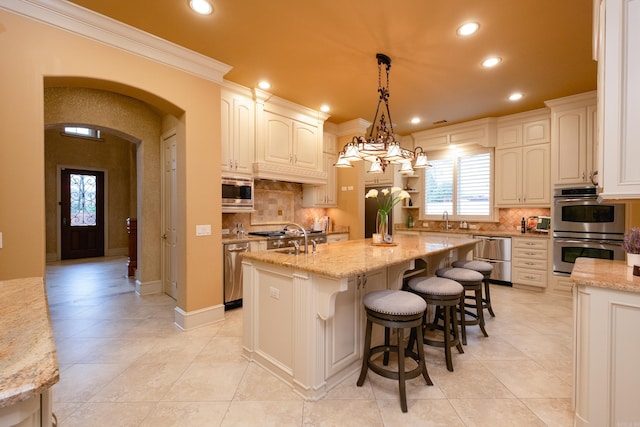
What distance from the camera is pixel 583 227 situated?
3988mm

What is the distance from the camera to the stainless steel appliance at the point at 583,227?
379 centimetres

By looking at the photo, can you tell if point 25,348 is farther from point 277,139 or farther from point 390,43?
point 277,139

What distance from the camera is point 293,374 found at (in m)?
2.02

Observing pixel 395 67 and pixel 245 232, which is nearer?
pixel 395 67

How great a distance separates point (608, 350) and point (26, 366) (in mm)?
2357

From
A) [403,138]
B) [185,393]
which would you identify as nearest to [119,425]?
[185,393]

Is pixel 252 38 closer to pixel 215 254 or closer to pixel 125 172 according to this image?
pixel 215 254

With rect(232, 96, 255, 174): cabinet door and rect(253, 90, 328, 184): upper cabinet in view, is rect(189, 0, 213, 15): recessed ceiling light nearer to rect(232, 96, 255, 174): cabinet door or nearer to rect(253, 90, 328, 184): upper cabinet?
rect(232, 96, 255, 174): cabinet door

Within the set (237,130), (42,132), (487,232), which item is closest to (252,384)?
(42,132)

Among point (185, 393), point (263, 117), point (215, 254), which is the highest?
point (263, 117)

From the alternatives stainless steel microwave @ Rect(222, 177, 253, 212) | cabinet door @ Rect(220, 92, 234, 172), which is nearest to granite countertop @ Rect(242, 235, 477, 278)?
stainless steel microwave @ Rect(222, 177, 253, 212)

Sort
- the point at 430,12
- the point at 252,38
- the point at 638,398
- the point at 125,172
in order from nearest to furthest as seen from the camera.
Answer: the point at 638,398
the point at 430,12
the point at 252,38
the point at 125,172

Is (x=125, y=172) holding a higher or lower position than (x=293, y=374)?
higher

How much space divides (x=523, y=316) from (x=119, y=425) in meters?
4.04
